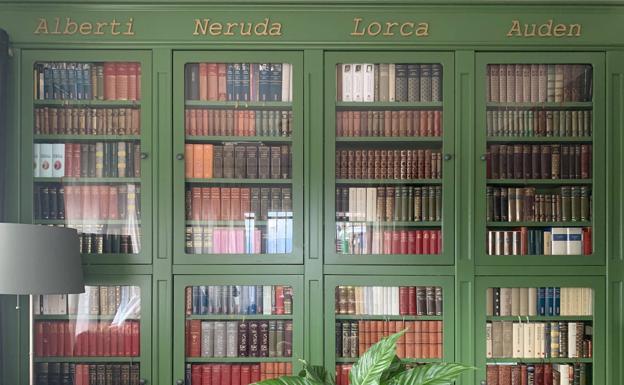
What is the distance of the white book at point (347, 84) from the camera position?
3.42 m

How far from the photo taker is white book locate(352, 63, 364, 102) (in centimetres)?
342

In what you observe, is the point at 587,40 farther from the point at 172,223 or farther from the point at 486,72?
the point at 172,223

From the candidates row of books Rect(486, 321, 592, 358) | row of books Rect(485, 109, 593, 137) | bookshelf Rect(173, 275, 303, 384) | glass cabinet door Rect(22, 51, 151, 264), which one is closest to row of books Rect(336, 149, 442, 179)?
row of books Rect(485, 109, 593, 137)

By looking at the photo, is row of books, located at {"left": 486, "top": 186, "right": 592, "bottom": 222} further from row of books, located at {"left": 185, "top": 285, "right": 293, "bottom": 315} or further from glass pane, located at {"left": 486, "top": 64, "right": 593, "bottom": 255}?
row of books, located at {"left": 185, "top": 285, "right": 293, "bottom": 315}

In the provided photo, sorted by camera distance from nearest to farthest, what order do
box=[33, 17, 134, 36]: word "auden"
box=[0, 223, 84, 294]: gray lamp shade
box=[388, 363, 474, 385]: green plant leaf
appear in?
box=[388, 363, 474, 385]: green plant leaf < box=[0, 223, 84, 294]: gray lamp shade < box=[33, 17, 134, 36]: word "auden"

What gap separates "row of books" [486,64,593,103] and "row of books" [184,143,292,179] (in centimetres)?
119

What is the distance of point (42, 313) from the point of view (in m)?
3.41

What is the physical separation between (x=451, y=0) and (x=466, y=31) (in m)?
0.18

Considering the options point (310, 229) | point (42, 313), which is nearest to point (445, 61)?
point (310, 229)

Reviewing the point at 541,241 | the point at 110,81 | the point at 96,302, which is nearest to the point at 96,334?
the point at 96,302

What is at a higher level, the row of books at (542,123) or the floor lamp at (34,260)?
the row of books at (542,123)

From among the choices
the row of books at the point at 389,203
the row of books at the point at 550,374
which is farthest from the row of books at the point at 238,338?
the row of books at the point at 550,374

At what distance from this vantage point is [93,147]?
11.3 ft

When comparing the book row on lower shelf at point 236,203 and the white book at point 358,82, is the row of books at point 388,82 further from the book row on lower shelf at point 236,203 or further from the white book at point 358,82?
the book row on lower shelf at point 236,203
